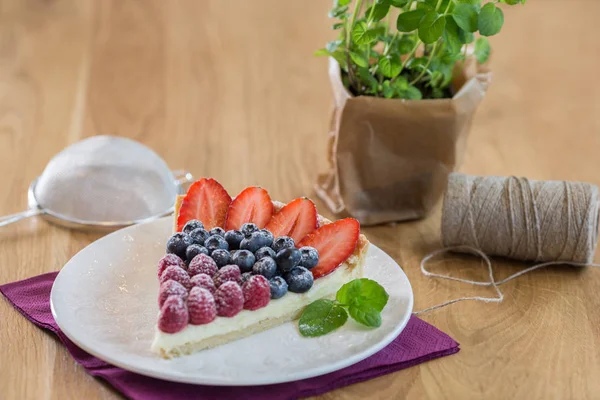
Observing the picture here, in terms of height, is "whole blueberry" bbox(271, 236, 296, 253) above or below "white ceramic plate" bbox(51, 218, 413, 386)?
above

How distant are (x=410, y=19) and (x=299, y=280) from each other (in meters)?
0.67

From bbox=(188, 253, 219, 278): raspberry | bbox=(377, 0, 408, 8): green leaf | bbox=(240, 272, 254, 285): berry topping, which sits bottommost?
bbox=(240, 272, 254, 285): berry topping

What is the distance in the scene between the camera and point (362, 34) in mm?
1888

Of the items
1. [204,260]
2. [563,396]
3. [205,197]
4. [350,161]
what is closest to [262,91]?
[350,161]

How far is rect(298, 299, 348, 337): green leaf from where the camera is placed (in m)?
1.50

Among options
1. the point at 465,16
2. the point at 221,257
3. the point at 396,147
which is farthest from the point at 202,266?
the point at 465,16

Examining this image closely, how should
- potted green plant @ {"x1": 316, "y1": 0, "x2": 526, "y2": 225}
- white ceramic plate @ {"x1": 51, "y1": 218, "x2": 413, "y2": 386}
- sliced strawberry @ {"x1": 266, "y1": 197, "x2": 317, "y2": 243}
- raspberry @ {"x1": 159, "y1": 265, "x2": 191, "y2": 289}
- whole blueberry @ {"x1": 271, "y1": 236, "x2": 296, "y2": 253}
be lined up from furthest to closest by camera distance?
potted green plant @ {"x1": 316, "y1": 0, "x2": 526, "y2": 225} → sliced strawberry @ {"x1": 266, "y1": 197, "x2": 317, "y2": 243} → whole blueberry @ {"x1": 271, "y1": 236, "x2": 296, "y2": 253} → raspberry @ {"x1": 159, "y1": 265, "x2": 191, "y2": 289} → white ceramic plate @ {"x1": 51, "y1": 218, "x2": 413, "y2": 386}

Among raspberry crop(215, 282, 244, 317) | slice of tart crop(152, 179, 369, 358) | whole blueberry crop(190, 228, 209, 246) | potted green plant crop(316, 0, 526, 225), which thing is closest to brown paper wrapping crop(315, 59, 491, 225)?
potted green plant crop(316, 0, 526, 225)

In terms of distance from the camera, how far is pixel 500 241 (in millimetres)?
1880

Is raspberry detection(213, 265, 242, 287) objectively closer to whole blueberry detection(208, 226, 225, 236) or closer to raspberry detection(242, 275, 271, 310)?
raspberry detection(242, 275, 271, 310)

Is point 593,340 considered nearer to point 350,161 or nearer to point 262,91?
point 350,161

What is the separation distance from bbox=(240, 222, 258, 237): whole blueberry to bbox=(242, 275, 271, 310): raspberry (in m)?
0.15

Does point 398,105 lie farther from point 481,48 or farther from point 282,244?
point 282,244

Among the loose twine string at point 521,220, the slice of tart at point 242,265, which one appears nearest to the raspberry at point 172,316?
the slice of tart at point 242,265
